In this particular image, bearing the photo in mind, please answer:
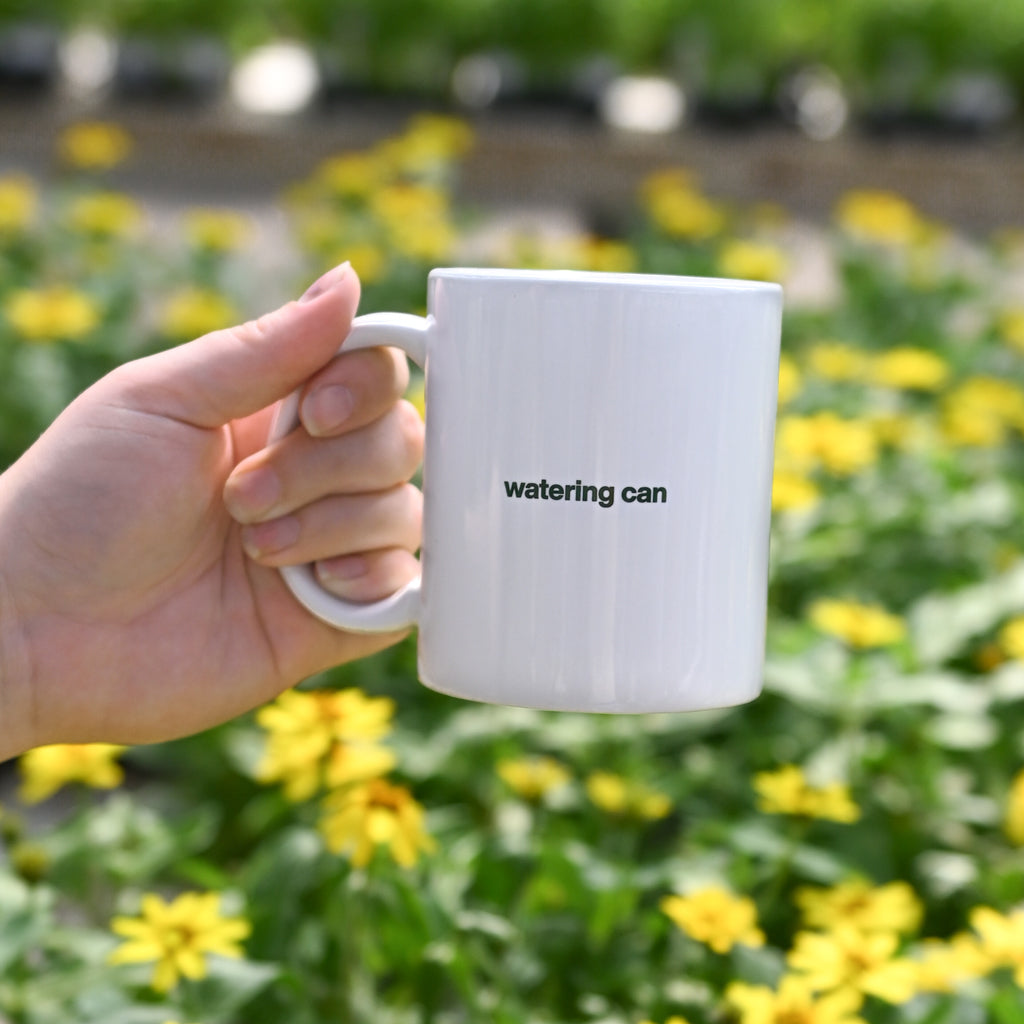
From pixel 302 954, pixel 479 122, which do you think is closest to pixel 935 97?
pixel 479 122

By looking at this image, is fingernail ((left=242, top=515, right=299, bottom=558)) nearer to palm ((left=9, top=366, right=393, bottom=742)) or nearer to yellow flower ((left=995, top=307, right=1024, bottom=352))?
palm ((left=9, top=366, right=393, bottom=742))

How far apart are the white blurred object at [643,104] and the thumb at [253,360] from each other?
244cm

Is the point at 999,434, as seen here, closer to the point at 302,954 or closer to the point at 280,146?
the point at 302,954

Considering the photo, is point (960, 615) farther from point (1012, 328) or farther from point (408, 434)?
point (1012, 328)

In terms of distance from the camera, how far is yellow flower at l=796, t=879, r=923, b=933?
855 millimetres

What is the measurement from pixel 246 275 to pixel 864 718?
129 centimetres

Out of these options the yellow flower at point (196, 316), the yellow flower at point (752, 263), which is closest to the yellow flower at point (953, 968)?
the yellow flower at point (196, 316)

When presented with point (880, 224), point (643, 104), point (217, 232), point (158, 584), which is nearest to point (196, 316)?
point (217, 232)

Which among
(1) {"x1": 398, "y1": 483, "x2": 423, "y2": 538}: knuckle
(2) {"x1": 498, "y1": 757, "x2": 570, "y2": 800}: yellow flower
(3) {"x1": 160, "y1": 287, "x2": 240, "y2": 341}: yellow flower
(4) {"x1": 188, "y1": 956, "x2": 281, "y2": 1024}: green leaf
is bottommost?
(2) {"x1": 498, "y1": 757, "x2": 570, "y2": 800}: yellow flower

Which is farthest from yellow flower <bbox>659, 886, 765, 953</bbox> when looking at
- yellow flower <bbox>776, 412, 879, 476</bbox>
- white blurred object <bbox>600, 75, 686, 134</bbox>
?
white blurred object <bbox>600, 75, 686, 134</bbox>

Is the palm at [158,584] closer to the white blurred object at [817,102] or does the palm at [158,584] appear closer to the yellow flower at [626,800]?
the yellow flower at [626,800]

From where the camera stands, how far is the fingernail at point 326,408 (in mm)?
711

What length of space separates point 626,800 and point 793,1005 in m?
0.31

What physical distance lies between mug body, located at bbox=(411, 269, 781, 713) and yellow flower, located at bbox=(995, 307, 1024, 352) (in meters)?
1.49
